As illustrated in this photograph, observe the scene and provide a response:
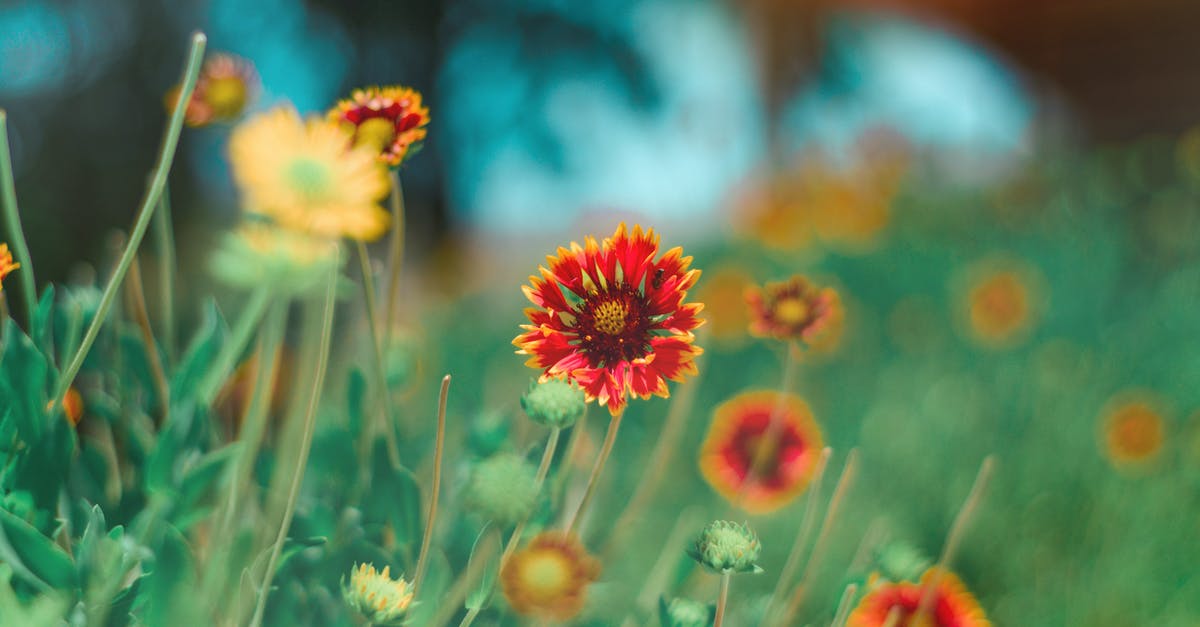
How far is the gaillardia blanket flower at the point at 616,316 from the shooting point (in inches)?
11.8

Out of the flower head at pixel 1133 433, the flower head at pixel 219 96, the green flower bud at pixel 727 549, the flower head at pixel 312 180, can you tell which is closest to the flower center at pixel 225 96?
the flower head at pixel 219 96

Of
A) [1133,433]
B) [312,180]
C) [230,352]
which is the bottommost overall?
[1133,433]

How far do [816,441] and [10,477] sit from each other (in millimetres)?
576

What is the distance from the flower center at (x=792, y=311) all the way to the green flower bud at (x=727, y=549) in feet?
0.44

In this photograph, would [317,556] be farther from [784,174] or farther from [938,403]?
[784,174]

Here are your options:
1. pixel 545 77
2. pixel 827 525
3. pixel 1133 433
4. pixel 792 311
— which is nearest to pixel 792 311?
pixel 792 311

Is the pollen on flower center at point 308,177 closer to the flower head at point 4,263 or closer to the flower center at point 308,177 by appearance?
the flower center at point 308,177

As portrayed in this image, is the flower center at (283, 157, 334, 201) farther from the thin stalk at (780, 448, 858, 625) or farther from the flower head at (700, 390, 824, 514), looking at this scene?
the flower head at (700, 390, 824, 514)

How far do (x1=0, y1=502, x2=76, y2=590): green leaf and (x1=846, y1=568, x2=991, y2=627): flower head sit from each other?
1.10 feet

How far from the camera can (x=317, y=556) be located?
0.43m

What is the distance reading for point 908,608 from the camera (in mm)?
486

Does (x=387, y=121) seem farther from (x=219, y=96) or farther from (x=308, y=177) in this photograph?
(x=219, y=96)

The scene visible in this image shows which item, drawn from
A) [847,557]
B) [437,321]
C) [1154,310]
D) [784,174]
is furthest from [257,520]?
[784,174]

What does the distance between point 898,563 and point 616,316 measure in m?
0.20
